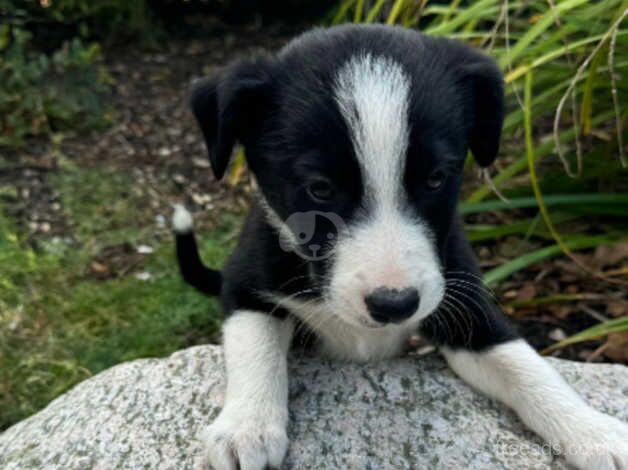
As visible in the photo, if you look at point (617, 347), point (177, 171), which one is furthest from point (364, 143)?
point (177, 171)

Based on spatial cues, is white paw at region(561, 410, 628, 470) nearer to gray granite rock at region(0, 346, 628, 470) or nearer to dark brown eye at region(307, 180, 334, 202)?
gray granite rock at region(0, 346, 628, 470)

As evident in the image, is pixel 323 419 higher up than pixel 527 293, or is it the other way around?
pixel 323 419

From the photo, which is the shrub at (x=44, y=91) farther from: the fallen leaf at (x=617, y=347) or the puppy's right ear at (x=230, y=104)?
the fallen leaf at (x=617, y=347)

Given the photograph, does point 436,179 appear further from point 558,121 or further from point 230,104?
point 558,121

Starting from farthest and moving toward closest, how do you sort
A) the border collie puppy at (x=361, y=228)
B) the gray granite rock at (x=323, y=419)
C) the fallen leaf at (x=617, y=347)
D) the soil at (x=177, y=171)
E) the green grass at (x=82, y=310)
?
the soil at (x=177, y=171) < the green grass at (x=82, y=310) < the fallen leaf at (x=617, y=347) < the gray granite rock at (x=323, y=419) < the border collie puppy at (x=361, y=228)

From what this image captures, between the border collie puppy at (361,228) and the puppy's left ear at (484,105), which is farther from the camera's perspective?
the puppy's left ear at (484,105)

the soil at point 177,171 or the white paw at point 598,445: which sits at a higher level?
the white paw at point 598,445

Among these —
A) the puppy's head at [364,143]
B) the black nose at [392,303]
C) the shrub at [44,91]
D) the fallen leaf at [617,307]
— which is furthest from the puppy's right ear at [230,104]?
the shrub at [44,91]
